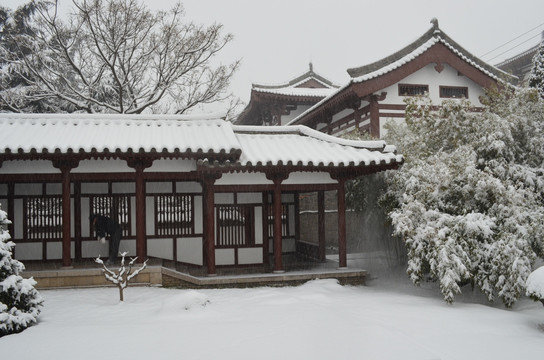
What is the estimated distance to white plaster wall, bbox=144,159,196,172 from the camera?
10930 mm

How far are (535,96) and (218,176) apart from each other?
24.2 ft

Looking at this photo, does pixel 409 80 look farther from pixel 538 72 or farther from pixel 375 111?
pixel 538 72

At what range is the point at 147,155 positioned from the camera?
9.98 meters

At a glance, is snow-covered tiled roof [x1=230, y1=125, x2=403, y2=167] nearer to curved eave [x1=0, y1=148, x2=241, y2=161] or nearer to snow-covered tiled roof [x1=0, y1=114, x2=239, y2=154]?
curved eave [x1=0, y1=148, x2=241, y2=161]

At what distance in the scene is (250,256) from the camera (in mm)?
12695

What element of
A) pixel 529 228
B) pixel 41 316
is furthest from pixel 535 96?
pixel 41 316

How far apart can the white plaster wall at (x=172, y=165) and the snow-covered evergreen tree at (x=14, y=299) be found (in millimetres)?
3989

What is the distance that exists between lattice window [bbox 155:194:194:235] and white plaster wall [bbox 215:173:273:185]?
188 centimetres

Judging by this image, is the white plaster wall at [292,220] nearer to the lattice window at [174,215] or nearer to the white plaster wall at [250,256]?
the white plaster wall at [250,256]

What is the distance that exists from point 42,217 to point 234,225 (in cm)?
493

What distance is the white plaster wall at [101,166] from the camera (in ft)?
34.8

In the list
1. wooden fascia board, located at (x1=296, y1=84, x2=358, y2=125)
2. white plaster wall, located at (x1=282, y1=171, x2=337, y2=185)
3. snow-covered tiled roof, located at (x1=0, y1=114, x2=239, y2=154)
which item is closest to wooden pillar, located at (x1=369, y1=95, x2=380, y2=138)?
wooden fascia board, located at (x1=296, y1=84, x2=358, y2=125)

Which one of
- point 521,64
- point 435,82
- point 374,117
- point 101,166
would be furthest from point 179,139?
point 521,64

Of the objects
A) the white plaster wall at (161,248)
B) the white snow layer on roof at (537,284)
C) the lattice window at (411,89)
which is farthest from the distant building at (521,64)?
the white snow layer on roof at (537,284)
